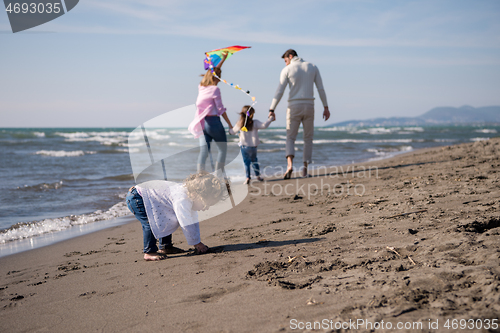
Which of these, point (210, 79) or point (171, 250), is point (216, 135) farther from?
point (171, 250)

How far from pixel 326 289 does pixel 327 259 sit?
471mm

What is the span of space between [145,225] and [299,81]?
4104mm

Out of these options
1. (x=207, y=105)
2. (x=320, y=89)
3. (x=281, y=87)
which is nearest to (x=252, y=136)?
(x=281, y=87)

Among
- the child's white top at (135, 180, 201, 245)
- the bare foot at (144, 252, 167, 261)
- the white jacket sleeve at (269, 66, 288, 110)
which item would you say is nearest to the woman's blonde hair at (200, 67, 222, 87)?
the white jacket sleeve at (269, 66, 288, 110)

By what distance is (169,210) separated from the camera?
287 centimetres

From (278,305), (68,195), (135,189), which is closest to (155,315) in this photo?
(278,305)

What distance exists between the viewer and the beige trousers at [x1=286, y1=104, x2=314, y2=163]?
6.05 meters

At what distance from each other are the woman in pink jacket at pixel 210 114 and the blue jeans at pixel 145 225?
1.83 metres

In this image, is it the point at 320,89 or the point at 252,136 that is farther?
the point at 252,136

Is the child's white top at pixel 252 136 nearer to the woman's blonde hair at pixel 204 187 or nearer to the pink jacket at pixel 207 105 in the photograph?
the pink jacket at pixel 207 105

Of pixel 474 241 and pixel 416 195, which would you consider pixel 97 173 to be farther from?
pixel 474 241

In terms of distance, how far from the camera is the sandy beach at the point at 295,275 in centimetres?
156

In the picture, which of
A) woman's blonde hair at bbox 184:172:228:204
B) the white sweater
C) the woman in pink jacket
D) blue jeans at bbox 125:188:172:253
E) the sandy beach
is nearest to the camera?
the sandy beach

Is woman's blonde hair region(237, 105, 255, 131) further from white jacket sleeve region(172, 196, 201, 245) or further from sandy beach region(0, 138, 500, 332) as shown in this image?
white jacket sleeve region(172, 196, 201, 245)
